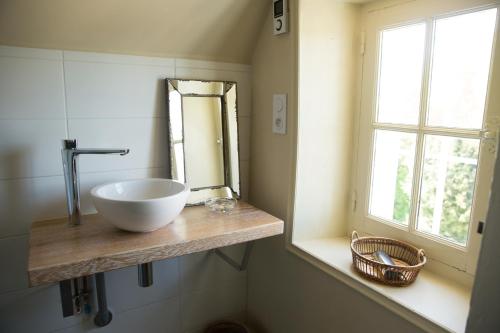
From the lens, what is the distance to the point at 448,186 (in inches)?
49.7

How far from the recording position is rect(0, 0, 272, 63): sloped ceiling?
126 cm

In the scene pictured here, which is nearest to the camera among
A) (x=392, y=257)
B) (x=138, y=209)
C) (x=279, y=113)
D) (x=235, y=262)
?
(x=138, y=209)

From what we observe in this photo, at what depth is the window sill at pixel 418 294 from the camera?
1.04 metres

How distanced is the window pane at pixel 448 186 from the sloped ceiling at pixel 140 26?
3.02 feet

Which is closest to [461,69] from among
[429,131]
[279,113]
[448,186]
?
[429,131]

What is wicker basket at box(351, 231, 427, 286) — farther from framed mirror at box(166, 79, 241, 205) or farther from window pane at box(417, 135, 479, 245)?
framed mirror at box(166, 79, 241, 205)

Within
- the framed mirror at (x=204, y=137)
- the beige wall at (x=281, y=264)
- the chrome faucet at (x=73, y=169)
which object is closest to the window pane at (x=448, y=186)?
the beige wall at (x=281, y=264)

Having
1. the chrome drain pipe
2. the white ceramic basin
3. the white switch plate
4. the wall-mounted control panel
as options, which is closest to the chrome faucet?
the white ceramic basin

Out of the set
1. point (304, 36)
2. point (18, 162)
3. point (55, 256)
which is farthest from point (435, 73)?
point (18, 162)

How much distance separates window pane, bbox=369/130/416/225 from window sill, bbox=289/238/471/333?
23 centimetres

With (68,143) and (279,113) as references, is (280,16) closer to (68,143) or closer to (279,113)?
(279,113)

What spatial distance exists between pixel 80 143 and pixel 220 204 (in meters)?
0.62

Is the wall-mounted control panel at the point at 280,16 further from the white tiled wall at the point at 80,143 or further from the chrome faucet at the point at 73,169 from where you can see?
the chrome faucet at the point at 73,169

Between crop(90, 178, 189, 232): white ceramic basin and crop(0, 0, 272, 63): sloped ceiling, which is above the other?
crop(0, 0, 272, 63): sloped ceiling
